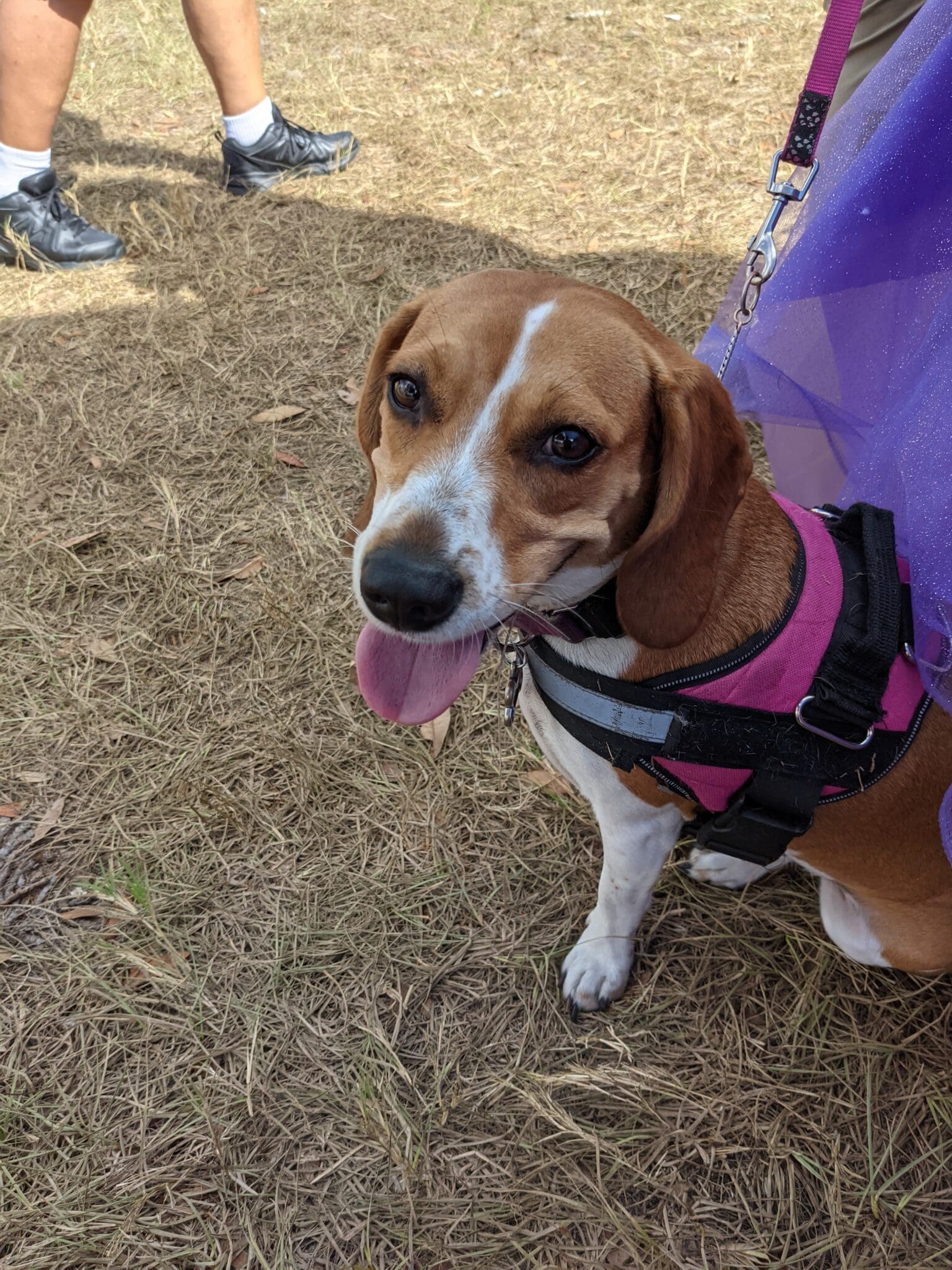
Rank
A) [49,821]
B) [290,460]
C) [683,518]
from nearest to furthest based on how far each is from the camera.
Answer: [683,518]
[49,821]
[290,460]

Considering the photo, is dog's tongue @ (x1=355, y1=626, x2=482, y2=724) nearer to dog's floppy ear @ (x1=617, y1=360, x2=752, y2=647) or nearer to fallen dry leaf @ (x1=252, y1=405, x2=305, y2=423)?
dog's floppy ear @ (x1=617, y1=360, x2=752, y2=647)

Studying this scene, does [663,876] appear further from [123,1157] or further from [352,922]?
[123,1157]

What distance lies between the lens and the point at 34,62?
14.7 ft

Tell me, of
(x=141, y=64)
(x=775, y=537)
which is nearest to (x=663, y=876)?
(x=775, y=537)

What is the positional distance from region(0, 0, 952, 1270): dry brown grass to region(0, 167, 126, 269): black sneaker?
0.43 metres

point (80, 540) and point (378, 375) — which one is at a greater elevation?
point (378, 375)

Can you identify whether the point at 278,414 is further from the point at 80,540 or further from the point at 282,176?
the point at 282,176

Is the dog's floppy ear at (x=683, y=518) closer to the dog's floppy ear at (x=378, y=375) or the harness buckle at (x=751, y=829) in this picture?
the harness buckle at (x=751, y=829)

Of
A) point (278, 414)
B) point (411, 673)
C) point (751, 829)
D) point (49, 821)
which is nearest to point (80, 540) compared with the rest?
point (278, 414)

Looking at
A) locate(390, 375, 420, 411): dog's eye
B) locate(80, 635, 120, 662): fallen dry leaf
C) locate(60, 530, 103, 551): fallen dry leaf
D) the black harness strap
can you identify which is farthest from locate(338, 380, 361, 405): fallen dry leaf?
the black harness strap

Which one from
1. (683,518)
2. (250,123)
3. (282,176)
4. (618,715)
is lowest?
(282,176)

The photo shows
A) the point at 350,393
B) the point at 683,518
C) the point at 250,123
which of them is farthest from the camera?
the point at 250,123

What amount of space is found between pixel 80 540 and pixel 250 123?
132 inches

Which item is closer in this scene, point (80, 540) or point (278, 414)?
point (80, 540)
